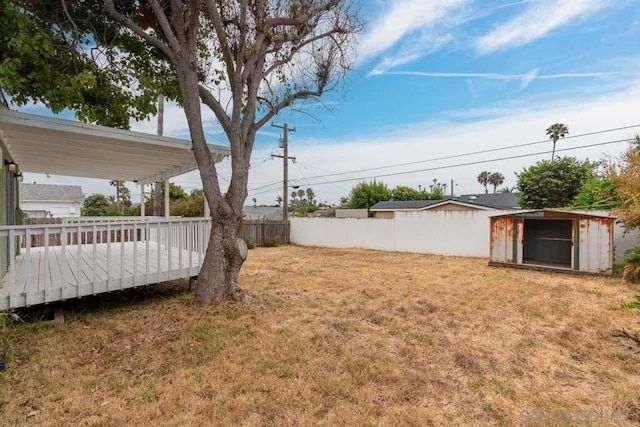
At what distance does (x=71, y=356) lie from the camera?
10.1ft

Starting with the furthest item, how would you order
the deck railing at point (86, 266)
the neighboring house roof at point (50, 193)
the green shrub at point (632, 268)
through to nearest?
the neighboring house roof at point (50, 193)
the green shrub at point (632, 268)
the deck railing at point (86, 266)

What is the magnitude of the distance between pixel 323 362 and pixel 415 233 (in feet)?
33.9

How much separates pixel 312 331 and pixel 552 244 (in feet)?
30.7

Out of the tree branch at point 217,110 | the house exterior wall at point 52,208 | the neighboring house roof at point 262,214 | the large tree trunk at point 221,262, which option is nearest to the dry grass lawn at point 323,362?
the large tree trunk at point 221,262

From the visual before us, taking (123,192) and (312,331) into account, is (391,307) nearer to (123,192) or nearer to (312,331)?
(312,331)

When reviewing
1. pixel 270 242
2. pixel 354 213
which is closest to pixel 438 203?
pixel 354 213

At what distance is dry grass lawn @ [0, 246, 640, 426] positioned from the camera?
7.47 feet

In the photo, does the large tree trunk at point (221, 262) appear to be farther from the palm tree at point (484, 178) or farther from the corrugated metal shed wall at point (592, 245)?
the palm tree at point (484, 178)

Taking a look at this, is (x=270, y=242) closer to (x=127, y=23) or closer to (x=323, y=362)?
(x=127, y=23)

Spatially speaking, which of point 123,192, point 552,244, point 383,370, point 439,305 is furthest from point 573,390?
point 123,192

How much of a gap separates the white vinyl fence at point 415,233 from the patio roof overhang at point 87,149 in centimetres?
867

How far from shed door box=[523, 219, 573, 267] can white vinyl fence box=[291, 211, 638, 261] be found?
120 cm

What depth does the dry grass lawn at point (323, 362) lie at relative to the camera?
2277 mm

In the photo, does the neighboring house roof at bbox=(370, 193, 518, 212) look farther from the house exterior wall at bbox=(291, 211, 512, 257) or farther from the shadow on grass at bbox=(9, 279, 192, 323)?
the shadow on grass at bbox=(9, 279, 192, 323)
